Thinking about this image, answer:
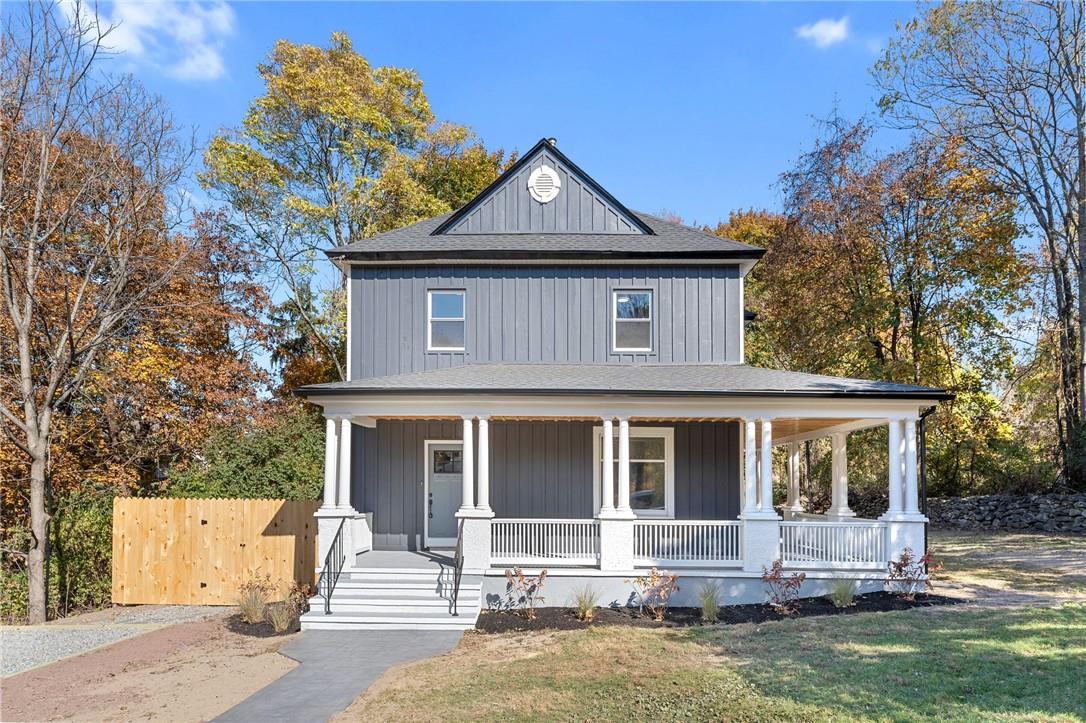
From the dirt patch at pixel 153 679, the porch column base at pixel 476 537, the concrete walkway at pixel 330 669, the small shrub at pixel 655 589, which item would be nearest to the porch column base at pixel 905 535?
the small shrub at pixel 655 589

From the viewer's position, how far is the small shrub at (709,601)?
1031cm

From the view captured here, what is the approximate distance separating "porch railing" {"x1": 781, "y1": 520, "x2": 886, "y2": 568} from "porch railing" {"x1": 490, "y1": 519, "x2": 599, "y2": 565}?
3261 millimetres

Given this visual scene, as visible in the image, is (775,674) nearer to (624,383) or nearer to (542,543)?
(542,543)

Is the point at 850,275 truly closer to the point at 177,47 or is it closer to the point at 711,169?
the point at 711,169

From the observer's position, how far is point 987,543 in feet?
58.2

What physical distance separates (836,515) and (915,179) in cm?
1356

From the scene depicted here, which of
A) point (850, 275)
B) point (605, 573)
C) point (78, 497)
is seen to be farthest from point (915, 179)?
point (78, 497)

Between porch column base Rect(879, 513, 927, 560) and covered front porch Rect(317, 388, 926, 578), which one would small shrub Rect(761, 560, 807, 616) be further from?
porch column base Rect(879, 513, 927, 560)

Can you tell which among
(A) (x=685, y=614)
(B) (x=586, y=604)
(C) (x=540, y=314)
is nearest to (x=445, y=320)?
(C) (x=540, y=314)

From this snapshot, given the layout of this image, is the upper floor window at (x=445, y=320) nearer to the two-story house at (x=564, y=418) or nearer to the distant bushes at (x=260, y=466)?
the two-story house at (x=564, y=418)

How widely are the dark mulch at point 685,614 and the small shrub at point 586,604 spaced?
0.09 m

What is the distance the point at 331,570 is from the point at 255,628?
1328mm

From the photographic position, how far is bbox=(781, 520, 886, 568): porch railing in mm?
11547

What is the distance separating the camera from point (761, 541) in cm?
1148
